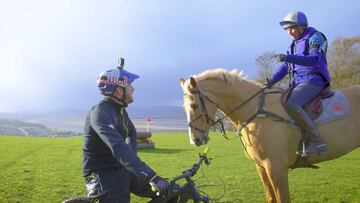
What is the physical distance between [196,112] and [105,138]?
84.6 inches

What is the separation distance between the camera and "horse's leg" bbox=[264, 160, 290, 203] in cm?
541

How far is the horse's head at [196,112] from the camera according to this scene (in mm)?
5582

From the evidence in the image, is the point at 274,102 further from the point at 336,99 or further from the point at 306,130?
the point at 336,99

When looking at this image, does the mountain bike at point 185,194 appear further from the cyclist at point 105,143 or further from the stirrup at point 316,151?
the stirrup at point 316,151

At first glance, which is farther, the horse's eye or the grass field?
Answer: the grass field

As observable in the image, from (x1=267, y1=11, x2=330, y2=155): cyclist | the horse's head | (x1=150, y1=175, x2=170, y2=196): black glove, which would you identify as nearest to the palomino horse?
the horse's head

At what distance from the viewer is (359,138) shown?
6.24m

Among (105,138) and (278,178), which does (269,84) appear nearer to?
(278,178)

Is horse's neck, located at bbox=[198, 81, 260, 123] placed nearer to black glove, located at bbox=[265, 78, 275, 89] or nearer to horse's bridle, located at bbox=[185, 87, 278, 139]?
horse's bridle, located at bbox=[185, 87, 278, 139]

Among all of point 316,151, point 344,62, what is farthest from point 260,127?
point 344,62

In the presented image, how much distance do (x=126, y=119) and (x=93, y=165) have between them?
0.72 metres

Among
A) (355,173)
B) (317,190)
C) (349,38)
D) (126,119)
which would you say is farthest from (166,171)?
(349,38)

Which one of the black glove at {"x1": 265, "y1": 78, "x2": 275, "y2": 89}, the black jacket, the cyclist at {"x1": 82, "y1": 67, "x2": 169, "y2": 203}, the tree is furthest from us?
the tree

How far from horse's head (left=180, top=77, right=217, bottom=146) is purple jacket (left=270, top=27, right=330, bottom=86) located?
1382 mm
